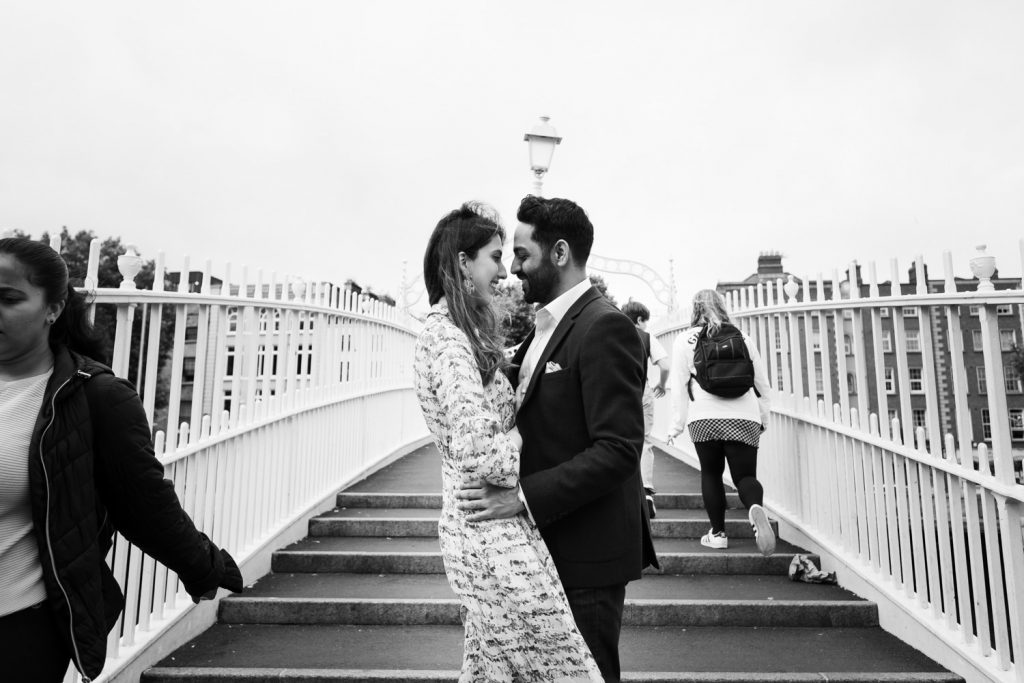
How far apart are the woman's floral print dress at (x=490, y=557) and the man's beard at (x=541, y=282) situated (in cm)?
36

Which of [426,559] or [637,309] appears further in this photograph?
[637,309]

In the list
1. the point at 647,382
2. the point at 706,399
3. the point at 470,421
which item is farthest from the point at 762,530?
the point at 470,421

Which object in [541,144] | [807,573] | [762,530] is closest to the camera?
[762,530]

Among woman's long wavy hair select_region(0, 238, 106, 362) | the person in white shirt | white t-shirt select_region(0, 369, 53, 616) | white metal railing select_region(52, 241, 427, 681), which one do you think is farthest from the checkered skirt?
white t-shirt select_region(0, 369, 53, 616)

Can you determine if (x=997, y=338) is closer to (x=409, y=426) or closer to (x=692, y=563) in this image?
(x=692, y=563)

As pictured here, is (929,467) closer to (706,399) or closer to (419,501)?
(706,399)

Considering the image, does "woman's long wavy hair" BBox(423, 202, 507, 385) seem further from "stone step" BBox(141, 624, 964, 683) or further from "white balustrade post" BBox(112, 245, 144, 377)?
"stone step" BBox(141, 624, 964, 683)

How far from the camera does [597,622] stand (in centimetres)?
176

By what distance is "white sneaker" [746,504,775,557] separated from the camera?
3.84m

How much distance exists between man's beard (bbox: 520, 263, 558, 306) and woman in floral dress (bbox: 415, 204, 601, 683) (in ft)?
0.53

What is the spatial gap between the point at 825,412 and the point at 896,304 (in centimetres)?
114

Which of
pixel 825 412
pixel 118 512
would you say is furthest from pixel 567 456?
pixel 825 412

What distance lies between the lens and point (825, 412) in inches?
172

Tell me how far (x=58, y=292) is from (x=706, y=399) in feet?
12.6
